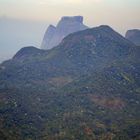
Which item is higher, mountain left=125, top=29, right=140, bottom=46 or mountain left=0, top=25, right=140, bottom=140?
mountain left=0, top=25, right=140, bottom=140

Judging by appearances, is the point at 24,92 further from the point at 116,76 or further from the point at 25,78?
the point at 116,76

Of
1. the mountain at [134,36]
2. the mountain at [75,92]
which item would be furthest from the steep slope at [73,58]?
the mountain at [134,36]

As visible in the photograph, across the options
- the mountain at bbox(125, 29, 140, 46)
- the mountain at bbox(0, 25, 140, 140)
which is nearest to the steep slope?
the mountain at bbox(0, 25, 140, 140)

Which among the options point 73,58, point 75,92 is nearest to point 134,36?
point 73,58

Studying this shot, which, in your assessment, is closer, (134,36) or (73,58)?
(73,58)

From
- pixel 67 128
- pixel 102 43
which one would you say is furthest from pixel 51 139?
pixel 102 43

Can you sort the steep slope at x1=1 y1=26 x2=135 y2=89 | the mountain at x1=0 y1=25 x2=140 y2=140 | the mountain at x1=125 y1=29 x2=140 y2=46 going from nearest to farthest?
1. the mountain at x1=0 y1=25 x2=140 y2=140
2. the steep slope at x1=1 y1=26 x2=135 y2=89
3. the mountain at x1=125 y1=29 x2=140 y2=46

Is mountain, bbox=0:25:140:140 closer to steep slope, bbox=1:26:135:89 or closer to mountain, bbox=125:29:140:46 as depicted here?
steep slope, bbox=1:26:135:89

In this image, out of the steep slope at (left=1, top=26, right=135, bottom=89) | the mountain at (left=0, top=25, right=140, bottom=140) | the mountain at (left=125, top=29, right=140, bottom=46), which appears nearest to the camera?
the mountain at (left=0, top=25, right=140, bottom=140)

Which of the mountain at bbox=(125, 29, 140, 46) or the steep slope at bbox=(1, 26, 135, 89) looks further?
the mountain at bbox=(125, 29, 140, 46)

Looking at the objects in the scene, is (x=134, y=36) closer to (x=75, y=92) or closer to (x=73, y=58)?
(x=73, y=58)
